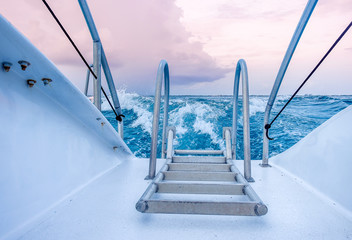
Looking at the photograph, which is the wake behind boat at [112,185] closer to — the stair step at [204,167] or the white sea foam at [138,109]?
the stair step at [204,167]

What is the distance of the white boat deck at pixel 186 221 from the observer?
2.79ft

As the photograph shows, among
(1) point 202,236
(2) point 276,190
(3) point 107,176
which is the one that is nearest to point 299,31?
(2) point 276,190

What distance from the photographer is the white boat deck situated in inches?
33.5

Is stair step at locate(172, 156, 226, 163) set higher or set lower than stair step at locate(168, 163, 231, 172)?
higher

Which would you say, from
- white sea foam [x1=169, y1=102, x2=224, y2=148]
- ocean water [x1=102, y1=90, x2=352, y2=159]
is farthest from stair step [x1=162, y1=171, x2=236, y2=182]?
white sea foam [x1=169, y1=102, x2=224, y2=148]

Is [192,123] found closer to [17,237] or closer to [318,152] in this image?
[318,152]

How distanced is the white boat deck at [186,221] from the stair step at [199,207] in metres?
0.05

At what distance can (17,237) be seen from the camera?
825 millimetres

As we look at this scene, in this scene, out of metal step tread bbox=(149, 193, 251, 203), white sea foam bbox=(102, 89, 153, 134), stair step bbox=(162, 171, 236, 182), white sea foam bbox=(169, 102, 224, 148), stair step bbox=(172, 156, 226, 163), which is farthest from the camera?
white sea foam bbox=(102, 89, 153, 134)

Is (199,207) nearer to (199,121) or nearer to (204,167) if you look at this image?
(204,167)

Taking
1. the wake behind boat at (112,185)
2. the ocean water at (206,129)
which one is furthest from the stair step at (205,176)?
the ocean water at (206,129)

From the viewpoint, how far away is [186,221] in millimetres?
950

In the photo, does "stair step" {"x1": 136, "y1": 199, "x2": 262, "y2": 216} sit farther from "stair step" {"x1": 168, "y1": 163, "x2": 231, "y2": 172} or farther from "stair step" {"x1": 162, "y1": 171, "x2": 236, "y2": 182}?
"stair step" {"x1": 168, "y1": 163, "x2": 231, "y2": 172}

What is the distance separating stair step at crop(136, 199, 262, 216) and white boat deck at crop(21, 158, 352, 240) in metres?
0.05
